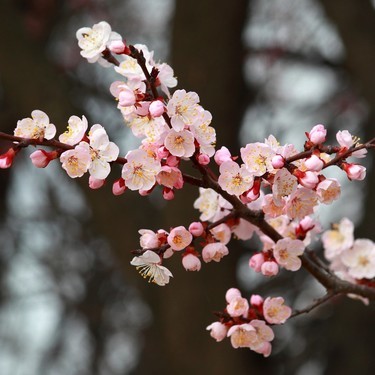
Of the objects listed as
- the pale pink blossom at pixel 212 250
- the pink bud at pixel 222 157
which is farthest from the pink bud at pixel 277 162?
the pale pink blossom at pixel 212 250

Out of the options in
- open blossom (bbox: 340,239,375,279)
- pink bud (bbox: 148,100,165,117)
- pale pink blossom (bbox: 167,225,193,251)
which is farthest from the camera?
open blossom (bbox: 340,239,375,279)

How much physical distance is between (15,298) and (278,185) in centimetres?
455

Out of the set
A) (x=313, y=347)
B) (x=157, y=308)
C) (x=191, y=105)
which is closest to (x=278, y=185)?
(x=191, y=105)

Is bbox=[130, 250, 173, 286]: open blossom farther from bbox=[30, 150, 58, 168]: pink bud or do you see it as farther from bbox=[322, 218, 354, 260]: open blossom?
bbox=[322, 218, 354, 260]: open blossom

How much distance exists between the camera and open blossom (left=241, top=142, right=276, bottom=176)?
3.79 ft

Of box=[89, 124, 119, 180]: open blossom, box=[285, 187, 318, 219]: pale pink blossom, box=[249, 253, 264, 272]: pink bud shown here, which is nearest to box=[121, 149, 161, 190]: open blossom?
box=[89, 124, 119, 180]: open blossom

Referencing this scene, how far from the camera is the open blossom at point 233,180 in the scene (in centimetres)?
118

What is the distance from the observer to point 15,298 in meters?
5.36

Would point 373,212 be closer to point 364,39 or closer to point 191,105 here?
point 364,39

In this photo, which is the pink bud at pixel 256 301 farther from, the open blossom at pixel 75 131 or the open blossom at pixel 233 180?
the open blossom at pixel 75 131

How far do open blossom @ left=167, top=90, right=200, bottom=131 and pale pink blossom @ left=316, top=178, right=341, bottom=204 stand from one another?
0.80ft

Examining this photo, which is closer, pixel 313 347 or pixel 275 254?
pixel 275 254

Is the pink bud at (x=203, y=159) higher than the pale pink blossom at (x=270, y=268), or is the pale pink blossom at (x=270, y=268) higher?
the pink bud at (x=203, y=159)

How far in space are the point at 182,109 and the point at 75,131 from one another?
0.65 ft
